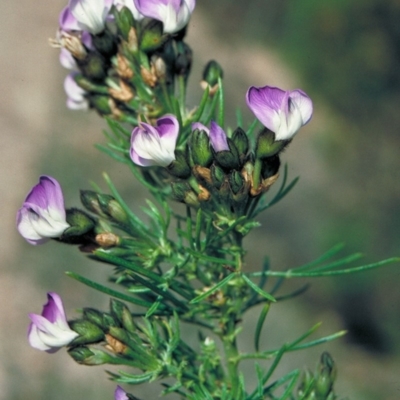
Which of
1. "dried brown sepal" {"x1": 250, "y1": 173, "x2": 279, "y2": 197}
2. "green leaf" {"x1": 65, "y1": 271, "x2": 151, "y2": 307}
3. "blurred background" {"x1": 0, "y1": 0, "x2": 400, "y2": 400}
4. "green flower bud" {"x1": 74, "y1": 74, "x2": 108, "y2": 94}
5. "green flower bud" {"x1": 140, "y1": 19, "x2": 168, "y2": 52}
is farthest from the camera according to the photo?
"blurred background" {"x1": 0, "y1": 0, "x2": 400, "y2": 400}

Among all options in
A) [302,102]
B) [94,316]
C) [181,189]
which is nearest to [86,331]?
[94,316]

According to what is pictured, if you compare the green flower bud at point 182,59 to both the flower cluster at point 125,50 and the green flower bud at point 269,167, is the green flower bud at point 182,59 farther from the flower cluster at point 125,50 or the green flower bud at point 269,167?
the green flower bud at point 269,167

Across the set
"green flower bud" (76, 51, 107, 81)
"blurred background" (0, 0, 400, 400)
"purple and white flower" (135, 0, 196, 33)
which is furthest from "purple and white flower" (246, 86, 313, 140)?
"blurred background" (0, 0, 400, 400)

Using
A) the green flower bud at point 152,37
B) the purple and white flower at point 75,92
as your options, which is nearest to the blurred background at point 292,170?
the purple and white flower at point 75,92

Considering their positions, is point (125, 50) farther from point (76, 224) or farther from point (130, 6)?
point (76, 224)

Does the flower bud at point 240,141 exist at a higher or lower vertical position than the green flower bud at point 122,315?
higher

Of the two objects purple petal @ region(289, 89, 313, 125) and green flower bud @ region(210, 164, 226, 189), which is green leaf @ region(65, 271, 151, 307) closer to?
green flower bud @ region(210, 164, 226, 189)
